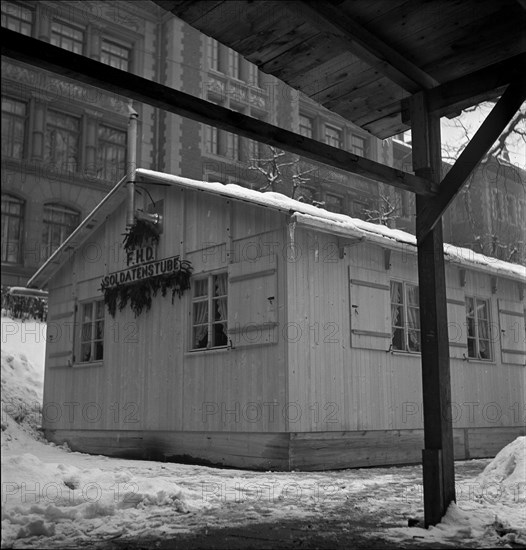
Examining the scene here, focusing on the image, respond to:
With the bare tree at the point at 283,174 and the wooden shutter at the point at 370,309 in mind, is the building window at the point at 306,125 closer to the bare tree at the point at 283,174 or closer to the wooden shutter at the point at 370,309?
the bare tree at the point at 283,174

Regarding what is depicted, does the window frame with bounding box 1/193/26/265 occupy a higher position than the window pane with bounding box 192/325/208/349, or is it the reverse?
the window frame with bounding box 1/193/26/265

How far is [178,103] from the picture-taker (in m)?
4.39

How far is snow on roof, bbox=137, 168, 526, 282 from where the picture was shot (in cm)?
1045

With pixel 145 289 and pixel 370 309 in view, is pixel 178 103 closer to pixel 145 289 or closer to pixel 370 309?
pixel 370 309

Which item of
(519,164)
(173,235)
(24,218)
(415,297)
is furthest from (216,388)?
(24,218)

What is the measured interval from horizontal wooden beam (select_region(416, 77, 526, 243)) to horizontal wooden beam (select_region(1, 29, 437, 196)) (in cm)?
14

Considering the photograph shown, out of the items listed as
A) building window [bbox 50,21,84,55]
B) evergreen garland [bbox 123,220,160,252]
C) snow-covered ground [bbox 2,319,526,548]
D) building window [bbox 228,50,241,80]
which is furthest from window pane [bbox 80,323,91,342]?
building window [bbox 228,50,241,80]

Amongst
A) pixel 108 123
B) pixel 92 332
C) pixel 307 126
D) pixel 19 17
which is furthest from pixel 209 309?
pixel 307 126

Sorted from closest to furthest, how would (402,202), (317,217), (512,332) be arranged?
(317,217) → (512,332) → (402,202)

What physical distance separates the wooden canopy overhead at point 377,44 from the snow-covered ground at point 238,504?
3368 millimetres

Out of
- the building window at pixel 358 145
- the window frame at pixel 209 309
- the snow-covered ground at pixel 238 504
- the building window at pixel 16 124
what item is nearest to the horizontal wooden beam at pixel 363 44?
the snow-covered ground at pixel 238 504

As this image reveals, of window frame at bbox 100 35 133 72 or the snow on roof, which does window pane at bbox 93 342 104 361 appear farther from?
window frame at bbox 100 35 133 72

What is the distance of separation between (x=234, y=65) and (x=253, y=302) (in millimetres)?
20499

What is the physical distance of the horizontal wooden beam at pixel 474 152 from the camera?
518cm
